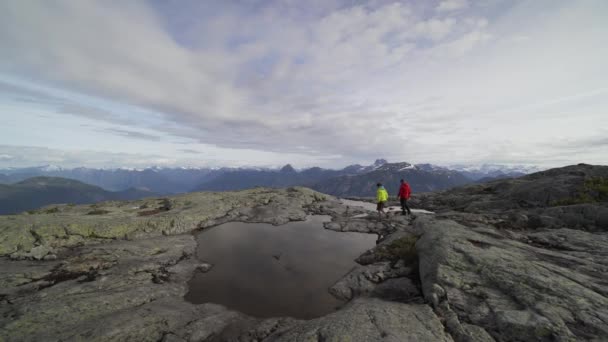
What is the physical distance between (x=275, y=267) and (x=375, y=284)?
651cm

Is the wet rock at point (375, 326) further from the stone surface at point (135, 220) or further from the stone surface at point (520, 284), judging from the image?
the stone surface at point (135, 220)

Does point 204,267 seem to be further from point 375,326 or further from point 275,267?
point 375,326

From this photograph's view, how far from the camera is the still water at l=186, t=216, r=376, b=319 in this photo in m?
11.3

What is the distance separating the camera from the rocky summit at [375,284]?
773 cm

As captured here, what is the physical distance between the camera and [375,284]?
1231 cm

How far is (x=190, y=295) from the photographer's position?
12.2 metres

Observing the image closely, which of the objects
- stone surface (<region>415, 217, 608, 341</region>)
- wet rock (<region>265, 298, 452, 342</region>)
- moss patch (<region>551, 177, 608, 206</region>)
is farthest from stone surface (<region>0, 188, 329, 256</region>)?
moss patch (<region>551, 177, 608, 206</region>)

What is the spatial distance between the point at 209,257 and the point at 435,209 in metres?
30.5

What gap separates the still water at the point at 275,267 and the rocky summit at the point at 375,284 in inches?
32.9

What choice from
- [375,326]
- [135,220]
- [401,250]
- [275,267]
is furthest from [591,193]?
[135,220]

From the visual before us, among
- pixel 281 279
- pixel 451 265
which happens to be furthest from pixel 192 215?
pixel 451 265

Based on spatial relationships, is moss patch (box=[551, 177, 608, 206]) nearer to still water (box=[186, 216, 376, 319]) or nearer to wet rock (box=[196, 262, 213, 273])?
still water (box=[186, 216, 376, 319])

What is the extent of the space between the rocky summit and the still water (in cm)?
84

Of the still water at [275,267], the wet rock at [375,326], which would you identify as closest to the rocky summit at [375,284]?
the wet rock at [375,326]
